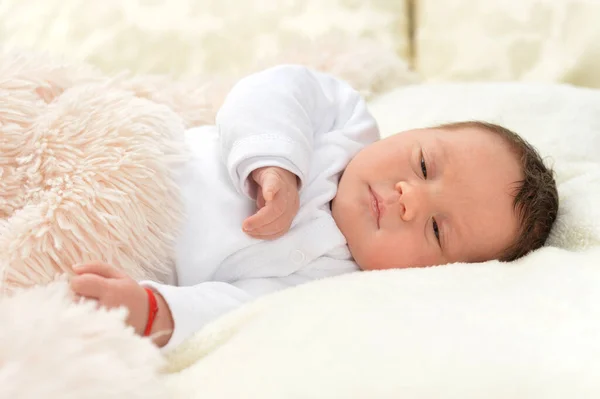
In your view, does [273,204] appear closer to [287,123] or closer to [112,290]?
[287,123]

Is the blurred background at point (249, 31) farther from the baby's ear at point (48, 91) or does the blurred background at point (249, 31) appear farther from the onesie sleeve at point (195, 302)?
the onesie sleeve at point (195, 302)

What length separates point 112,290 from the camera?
0.72 m

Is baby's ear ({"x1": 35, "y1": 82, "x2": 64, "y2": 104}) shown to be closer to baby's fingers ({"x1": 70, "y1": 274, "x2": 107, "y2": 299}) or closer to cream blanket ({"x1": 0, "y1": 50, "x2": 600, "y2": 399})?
cream blanket ({"x1": 0, "y1": 50, "x2": 600, "y2": 399})

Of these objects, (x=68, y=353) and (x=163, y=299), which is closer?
(x=68, y=353)

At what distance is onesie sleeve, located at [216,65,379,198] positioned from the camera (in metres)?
0.95

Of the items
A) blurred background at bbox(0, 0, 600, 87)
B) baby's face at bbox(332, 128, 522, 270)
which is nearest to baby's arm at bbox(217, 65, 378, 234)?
baby's face at bbox(332, 128, 522, 270)

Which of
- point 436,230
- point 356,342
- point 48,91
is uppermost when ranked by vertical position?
point 48,91

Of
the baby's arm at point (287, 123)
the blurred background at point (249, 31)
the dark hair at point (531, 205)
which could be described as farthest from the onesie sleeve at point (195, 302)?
the blurred background at point (249, 31)

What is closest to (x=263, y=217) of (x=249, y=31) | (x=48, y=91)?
(x=48, y=91)

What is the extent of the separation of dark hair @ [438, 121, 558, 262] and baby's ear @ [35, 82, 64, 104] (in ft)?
2.24

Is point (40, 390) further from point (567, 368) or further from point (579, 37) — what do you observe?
point (579, 37)

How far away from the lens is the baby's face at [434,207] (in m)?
0.94

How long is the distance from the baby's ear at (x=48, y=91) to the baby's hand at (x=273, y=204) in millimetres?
321

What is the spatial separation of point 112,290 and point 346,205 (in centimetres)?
39
